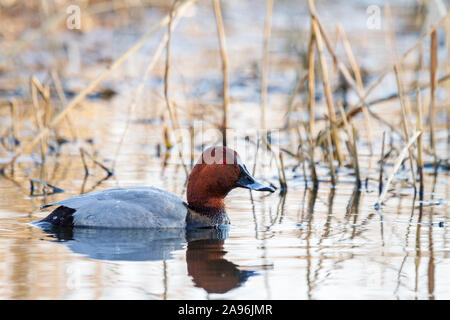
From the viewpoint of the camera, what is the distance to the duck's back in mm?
5938

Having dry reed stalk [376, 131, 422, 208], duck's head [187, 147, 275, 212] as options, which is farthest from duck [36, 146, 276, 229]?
dry reed stalk [376, 131, 422, 208]

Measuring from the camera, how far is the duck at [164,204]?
5.95m

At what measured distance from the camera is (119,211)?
5938 mm

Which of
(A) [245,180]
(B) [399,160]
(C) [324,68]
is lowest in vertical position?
(A) [245,180]

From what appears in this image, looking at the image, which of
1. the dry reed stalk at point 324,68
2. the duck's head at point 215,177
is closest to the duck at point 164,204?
the duck's head at point 215,177

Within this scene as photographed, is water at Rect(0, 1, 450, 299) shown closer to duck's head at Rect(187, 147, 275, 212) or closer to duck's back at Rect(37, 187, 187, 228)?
duck's back at Rect(37, 187, 187, 228)

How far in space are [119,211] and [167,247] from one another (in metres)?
0.58

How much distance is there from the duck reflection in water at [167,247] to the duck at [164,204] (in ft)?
0.19

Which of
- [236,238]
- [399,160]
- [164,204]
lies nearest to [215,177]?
[164,204]

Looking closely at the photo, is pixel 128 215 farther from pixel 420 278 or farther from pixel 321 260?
pixel 420 278

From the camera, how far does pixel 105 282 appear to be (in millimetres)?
4562

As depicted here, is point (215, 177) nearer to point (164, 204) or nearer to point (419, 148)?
point (164, 204)

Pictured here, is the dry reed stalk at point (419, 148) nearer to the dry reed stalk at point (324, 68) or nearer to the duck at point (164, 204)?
the dry reed stalk at point (324, 68)
